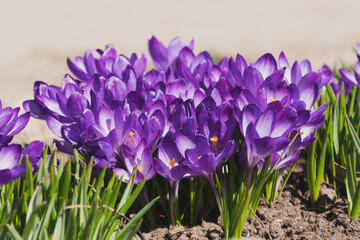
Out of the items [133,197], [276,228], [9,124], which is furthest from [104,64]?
[276,228]

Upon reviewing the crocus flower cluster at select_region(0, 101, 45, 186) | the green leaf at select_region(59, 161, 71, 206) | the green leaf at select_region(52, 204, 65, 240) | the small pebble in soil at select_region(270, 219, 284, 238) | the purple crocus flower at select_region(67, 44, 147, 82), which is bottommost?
the small pebble in soil at select_region(270, 219, 284, 238)

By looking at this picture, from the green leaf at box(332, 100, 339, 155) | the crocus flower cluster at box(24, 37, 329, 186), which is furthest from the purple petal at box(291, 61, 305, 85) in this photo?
the green leaf at box(332, 100, 339, 155)

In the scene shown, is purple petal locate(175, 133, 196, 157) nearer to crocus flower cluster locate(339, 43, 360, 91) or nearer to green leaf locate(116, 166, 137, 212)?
green leaf locate(116, 166, 137, 212)

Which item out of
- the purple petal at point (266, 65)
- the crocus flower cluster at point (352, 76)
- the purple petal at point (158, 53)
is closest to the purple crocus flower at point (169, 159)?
the purple petal at point (266, 65)

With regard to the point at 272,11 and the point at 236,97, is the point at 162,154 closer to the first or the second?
the point at 236,97

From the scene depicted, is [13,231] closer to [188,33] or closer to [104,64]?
[104,64]

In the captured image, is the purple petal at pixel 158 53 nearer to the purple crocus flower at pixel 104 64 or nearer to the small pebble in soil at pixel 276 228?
the purple crocus flower at pixel 104 64

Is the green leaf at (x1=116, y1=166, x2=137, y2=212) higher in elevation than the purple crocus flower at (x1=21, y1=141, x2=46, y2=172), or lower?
lower
